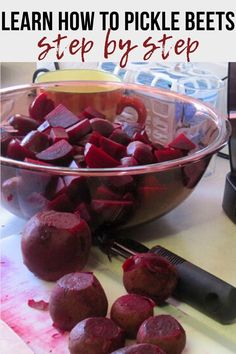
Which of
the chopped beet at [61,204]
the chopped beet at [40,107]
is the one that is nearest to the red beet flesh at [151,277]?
the chopped beet at [61,204]

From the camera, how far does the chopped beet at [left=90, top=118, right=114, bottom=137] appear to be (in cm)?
72

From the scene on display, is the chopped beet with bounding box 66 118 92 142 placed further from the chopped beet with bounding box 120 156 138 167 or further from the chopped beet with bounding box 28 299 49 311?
the chopped beet with bounding box 28 299 49 311

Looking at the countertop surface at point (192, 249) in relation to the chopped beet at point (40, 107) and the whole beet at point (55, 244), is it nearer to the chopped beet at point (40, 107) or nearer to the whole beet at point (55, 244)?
the whole beet at point (55, 244)

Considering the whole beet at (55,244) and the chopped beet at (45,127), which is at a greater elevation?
the chopped beet at (45,127)

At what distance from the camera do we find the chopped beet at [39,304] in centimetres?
56

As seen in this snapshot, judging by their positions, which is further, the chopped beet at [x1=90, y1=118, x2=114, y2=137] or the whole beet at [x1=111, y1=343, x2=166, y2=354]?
the chopped beet at [x1=90, y1=118, x2=114, y2=137]

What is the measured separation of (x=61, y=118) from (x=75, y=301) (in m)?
0.30

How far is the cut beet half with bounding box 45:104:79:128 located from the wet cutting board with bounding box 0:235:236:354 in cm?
18

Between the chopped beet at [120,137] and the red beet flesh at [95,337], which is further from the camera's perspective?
the chopped beet at [120,137]

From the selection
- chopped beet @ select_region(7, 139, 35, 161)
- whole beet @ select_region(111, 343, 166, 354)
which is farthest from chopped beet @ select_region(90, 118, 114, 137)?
whole beet @ select_region(111, 343, 166, 354)

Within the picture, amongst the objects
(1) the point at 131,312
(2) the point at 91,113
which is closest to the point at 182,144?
(2) the point at 91,113

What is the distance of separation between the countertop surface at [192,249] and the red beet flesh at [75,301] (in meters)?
0.02

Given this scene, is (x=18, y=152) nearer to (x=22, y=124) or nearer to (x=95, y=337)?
(x=22, y=124)

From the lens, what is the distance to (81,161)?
0.65 m
